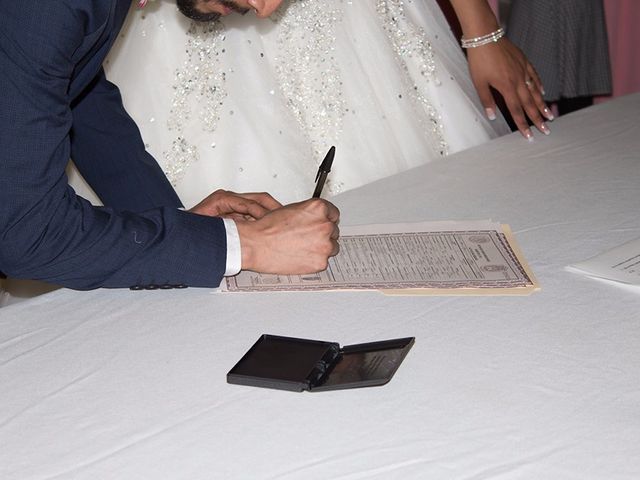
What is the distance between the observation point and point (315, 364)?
98 cm

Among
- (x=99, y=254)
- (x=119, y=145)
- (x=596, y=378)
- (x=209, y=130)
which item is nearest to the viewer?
(x=596, y=378)

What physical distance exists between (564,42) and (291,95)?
1.47 m

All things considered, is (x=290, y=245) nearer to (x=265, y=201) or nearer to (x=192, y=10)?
(x=265, y=201)

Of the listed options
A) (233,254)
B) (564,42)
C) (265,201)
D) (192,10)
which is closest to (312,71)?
(265,201)

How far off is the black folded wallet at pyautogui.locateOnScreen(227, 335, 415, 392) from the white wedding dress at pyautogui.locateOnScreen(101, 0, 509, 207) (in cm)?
76

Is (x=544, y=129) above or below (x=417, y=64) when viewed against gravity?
below

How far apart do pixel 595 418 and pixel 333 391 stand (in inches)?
9.7

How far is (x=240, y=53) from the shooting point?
1.78m

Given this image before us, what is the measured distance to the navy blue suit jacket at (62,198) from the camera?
104 centimetres

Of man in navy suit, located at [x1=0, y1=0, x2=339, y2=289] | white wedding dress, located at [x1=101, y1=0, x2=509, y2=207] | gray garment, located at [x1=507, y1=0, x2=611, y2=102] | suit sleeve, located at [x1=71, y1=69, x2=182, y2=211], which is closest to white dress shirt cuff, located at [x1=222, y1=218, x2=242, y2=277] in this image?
man in navy suit, located at [x1=0, y1=0, x2=339, y2=289]

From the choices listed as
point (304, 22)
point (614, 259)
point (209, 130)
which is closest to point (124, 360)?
point (614, 259)

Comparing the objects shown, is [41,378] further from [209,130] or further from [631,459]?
[209,130]

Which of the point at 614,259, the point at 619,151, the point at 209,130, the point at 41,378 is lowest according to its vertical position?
the point at 619,151

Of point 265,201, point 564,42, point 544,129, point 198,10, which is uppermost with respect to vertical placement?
point 198,10
